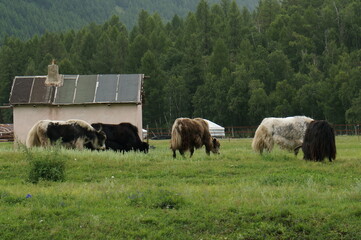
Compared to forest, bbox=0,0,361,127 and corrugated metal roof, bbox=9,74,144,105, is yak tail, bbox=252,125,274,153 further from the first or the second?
forest, bbox=0,0,361,127

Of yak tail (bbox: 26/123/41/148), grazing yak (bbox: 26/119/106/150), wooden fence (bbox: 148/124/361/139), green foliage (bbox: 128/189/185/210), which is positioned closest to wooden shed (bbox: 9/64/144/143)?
grazing yak (bbox: 26/119/106/150)

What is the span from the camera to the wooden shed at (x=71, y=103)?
32.9m

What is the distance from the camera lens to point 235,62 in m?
99.4

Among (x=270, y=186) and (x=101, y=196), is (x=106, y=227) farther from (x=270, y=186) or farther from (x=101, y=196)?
(x=270, y=186)

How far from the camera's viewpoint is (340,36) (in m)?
97.6

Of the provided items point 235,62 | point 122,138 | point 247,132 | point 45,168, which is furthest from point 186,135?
point 235,62

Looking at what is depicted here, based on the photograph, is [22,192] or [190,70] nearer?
[22,192]

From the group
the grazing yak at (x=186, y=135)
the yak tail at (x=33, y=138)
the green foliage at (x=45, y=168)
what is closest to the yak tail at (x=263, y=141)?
the grazing yak at (x=186, y=135)

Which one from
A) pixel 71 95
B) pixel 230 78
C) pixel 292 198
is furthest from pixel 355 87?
pixel 292 198

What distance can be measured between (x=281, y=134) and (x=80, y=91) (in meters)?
16.5

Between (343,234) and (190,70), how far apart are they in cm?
8731

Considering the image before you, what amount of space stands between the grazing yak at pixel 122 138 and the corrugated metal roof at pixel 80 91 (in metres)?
8.30

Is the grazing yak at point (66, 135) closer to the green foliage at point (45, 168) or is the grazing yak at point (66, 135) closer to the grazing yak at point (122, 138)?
the grazing yak at point (122, 138)

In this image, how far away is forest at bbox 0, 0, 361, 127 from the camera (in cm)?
7962
